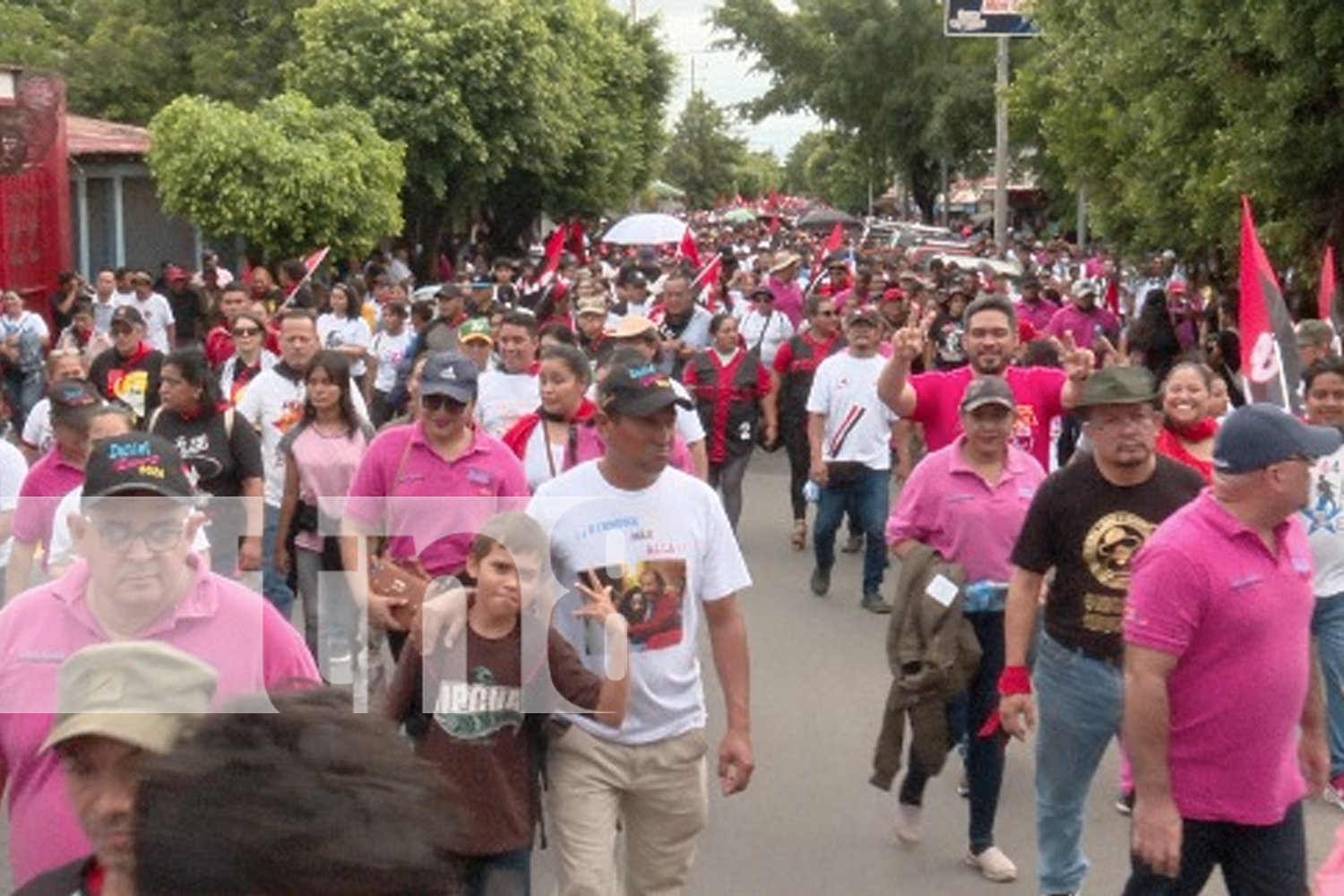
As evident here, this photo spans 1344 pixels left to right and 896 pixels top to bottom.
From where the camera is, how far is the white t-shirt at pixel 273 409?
953 cm

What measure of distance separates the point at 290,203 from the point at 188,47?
57.4 feet

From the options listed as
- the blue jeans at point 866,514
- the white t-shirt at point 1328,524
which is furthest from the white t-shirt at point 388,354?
the white t-shirt at point 1328,524

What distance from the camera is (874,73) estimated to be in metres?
52.3

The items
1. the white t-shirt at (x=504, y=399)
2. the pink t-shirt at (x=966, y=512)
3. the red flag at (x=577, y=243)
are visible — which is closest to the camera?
the pink t-shirt at (x=966, y=512)

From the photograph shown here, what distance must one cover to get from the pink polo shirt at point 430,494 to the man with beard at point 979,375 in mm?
1720

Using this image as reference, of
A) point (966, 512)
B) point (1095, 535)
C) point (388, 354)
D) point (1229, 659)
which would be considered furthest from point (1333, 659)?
point (388, 354)

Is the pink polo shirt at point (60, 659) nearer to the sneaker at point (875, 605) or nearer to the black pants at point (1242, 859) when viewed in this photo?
the black pants at point (1242, 859)

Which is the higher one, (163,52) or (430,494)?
(163,52)

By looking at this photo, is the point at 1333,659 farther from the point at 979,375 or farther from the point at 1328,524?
the point at 979,375

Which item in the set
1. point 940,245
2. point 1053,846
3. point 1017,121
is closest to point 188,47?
point 940,245

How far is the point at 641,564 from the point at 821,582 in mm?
7011

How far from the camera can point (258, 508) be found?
8.19m

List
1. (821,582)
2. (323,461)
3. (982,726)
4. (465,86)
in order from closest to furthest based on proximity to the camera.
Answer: (982,726)
(323,461)
(821,582)
(465,86)

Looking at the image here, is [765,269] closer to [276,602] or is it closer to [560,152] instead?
[560,152]
